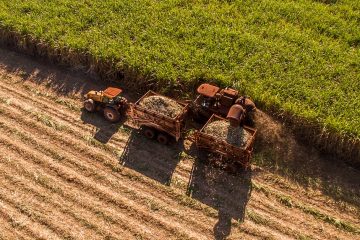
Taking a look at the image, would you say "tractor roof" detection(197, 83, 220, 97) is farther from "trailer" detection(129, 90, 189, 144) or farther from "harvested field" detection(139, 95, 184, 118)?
"harvested field" detection(139, 95, 184, 118)

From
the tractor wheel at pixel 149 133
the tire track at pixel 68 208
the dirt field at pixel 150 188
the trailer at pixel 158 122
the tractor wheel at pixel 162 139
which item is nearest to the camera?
the tire track at pixel 68 208

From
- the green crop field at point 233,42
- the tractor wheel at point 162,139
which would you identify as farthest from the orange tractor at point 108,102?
the tractor wheel at point 162,139

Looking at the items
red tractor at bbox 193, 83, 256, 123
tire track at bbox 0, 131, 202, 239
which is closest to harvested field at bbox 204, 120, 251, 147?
red tractor at bbox 193, 83, 256, 123

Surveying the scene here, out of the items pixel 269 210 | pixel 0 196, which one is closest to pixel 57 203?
pixel 0 196

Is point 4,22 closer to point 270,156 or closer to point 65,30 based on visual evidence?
point 65,30

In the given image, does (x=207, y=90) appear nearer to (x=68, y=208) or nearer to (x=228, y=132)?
(x=228, y=132)

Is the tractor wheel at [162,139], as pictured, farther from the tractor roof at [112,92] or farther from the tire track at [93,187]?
the tire track at [93,187]
